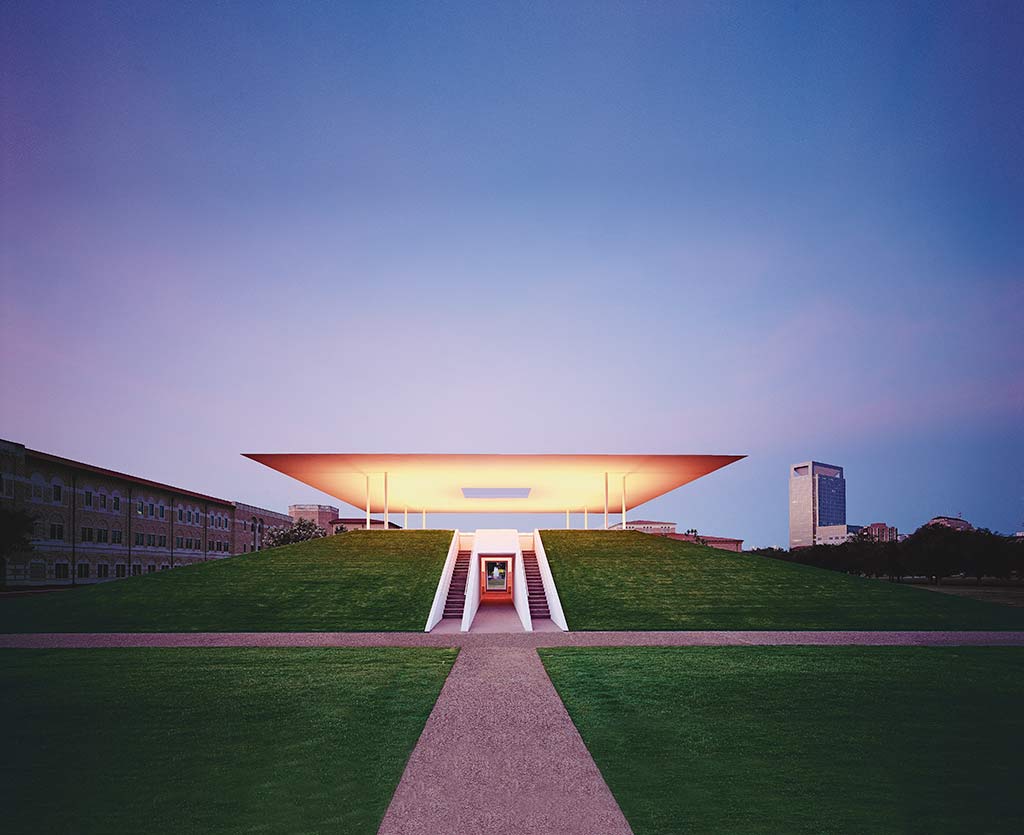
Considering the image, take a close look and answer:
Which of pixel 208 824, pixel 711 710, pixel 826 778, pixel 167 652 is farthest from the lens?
pixel 167 652

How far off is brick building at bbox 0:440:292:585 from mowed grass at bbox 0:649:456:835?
36.8m

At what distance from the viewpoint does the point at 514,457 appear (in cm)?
2784

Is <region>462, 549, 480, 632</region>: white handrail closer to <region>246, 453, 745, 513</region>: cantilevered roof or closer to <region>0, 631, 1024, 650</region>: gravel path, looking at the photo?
<region>0, 631, 1024, 650</region>: gravel path

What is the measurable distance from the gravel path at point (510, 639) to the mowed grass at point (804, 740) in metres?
2.44

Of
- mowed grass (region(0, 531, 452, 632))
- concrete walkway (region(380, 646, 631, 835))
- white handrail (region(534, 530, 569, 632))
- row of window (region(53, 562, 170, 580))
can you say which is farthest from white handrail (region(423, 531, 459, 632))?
row of window (region(53, 562, 170, 580))

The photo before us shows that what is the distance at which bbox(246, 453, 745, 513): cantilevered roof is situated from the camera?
94.1 ft

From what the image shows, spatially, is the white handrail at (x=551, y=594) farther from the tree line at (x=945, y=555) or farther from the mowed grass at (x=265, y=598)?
Result: the tree line at (x=945, y=555)

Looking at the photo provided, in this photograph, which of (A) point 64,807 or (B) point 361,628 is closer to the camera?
(A) point 64,807

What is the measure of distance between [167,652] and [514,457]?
1523 cm

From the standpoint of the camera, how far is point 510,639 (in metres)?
17.0

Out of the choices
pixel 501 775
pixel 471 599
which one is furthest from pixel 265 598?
pixel 501 775

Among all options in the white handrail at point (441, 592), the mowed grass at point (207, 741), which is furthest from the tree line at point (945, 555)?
the mowed grass at point (207, 741)

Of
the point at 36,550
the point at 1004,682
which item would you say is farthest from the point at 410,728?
the point at 36,550

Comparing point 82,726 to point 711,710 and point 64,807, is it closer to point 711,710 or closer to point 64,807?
point 64,807
